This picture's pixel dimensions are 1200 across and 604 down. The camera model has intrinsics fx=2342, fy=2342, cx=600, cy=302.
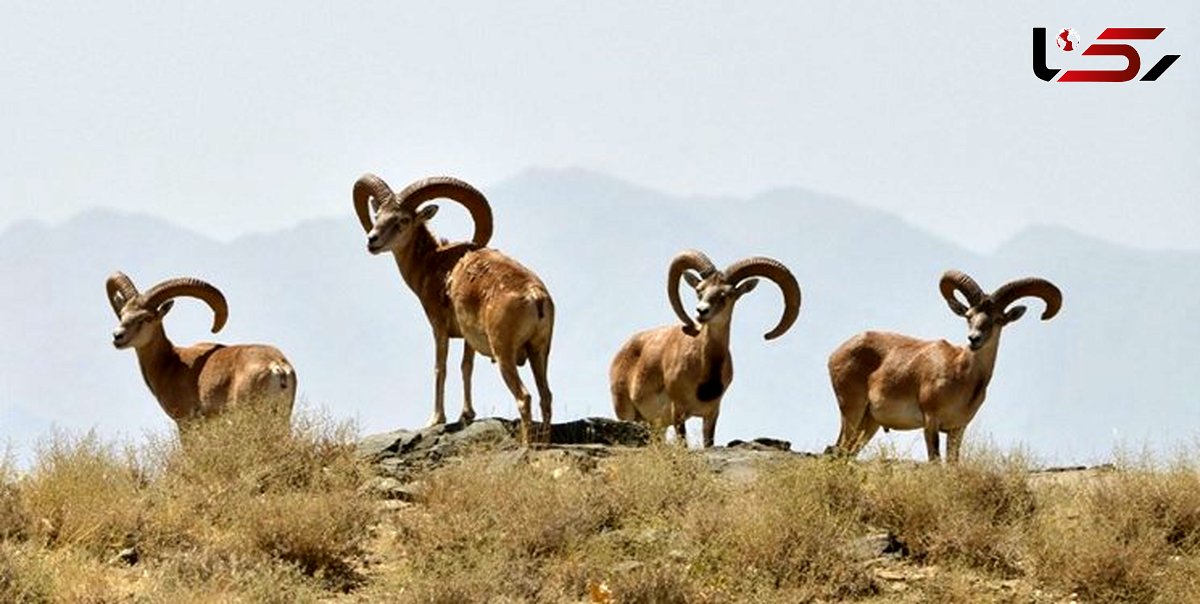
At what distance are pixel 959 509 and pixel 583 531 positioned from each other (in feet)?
9.98

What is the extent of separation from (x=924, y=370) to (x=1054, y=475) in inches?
119

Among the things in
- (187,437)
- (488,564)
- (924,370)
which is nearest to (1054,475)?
(924,370)

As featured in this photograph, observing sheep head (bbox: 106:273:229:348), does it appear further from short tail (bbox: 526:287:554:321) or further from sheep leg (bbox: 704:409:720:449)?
sheep leg (bbox: 704:409:720:449)

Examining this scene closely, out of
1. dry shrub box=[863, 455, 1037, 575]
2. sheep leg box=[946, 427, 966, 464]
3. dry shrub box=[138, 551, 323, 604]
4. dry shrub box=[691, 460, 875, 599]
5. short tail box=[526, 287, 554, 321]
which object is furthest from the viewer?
sheep leg box=[946, 427, 966, 464]

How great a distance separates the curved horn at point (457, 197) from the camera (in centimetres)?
2366

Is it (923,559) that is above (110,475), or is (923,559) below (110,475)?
below

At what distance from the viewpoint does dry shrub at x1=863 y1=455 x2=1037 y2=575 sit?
18.2 metres

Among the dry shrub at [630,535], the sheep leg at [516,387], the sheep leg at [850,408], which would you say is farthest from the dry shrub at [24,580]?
the sheep leg at [850,408]

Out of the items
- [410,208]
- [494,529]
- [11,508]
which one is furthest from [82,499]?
[410,208]

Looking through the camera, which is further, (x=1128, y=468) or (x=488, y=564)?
(x=1128, y=468)

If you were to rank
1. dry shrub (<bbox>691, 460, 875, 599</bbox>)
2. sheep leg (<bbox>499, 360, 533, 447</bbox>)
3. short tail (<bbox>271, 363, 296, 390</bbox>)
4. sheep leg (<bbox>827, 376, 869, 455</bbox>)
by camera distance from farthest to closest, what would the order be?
sheep leg (<bbox>827, 376, 869, 455</bbox>), short tail (<bbox>271, 363, 296, 390</bbox>), sheep leg (<bbox>499, 360, 533, 447</bbox>), dry shrub (<bbox>691, 460, 875, 599</bbox>)

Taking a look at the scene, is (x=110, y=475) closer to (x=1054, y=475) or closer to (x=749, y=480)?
(x=749, y=480)

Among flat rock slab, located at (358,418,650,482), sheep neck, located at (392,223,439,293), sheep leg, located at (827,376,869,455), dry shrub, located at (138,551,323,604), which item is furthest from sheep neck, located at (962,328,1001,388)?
dry shrub, located at (138,551,323,604)

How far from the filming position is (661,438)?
2080 cm
